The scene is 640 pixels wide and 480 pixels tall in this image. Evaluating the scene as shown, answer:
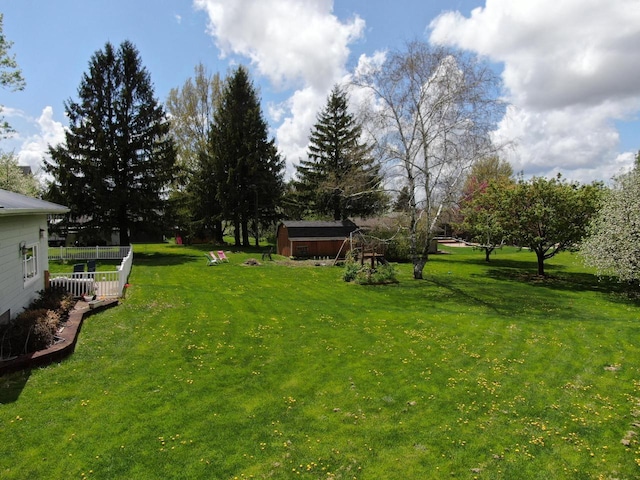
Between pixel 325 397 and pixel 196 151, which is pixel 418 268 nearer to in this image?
pixel 325 397

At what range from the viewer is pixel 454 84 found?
2052 centimetres

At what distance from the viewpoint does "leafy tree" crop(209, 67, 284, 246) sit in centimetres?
4100

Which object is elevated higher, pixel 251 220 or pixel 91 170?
pixel 91 170

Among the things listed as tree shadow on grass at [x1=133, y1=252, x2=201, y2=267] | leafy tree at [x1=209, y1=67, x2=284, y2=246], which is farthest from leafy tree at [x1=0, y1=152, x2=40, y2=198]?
leafy tree at [x1=209, y1=67, x2=284, y2=246]

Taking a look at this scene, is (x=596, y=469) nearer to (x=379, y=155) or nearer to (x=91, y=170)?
(x=379, y=155)

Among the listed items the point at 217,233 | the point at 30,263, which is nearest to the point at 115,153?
the point at 217,233

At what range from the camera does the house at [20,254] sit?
9.59 metres

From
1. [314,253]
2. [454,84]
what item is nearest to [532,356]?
[454,84]

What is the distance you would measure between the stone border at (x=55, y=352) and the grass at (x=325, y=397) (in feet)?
0.91

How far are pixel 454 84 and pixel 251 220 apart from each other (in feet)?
89.2

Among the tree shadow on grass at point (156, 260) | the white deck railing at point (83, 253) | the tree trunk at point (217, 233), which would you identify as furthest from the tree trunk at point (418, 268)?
the tree trunk at point (217, 233)

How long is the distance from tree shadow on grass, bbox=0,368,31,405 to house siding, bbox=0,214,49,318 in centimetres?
249

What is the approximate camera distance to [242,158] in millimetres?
40906

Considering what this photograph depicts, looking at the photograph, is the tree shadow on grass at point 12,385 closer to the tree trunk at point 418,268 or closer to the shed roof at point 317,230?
the tree trunk at point 418,268
